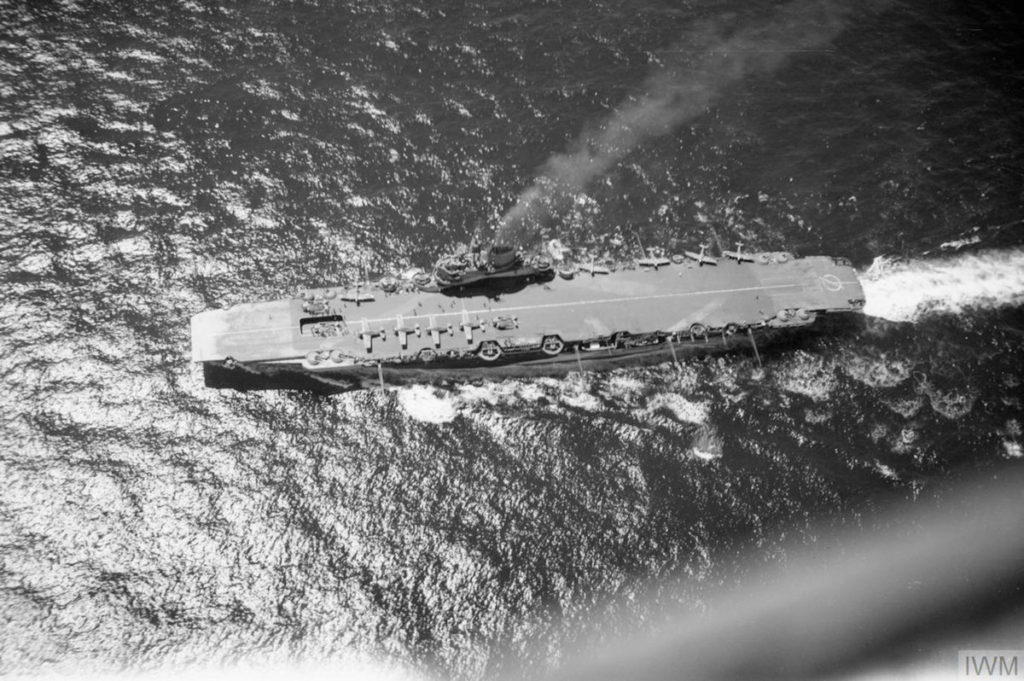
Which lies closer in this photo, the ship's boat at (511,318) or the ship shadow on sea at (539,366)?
the ship's boat at (511,318)

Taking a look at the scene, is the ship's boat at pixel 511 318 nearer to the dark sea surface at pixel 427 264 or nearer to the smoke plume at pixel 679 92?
the dark sea surface at pixel 427 264

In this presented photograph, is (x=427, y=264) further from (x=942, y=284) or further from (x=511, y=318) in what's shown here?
(x=942, y=284)

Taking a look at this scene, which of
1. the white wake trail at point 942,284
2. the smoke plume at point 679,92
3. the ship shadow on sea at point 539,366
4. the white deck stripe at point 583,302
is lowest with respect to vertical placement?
the ship shadow on sea at point 539,366

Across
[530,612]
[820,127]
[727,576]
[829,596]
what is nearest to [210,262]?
[530,612]

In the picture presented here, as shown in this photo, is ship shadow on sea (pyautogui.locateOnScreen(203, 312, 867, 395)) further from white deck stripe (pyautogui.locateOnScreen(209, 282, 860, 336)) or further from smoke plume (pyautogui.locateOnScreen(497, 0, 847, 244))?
smoke plume (pyautogui.locateOnScreen(497, 0, 847, 244))

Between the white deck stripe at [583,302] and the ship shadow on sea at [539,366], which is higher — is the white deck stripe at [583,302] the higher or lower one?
the higher one

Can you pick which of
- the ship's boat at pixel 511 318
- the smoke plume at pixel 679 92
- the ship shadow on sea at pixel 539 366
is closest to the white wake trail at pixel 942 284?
the ship shadow on sea at pixel 539 366

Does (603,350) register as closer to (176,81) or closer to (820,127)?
(820,127)
